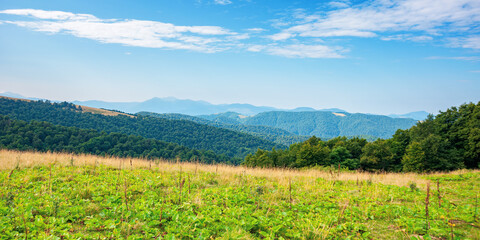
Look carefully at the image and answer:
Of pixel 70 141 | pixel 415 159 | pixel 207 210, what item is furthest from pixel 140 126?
pixel 207 210

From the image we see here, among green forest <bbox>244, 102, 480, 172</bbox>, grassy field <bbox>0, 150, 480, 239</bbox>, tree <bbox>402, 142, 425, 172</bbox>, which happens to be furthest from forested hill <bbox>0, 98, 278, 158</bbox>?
grassy field <bbox>0, 150, 480, 239</bbox>

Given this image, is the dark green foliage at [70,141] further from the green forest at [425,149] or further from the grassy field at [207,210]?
the grassy field at [207,210]

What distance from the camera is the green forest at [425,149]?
1233 inches

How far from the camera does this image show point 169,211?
512 cm

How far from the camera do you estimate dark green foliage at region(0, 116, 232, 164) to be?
5828 centimetres

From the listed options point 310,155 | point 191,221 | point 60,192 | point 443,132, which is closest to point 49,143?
point 310,155

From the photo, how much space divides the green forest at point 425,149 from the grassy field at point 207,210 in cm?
1807

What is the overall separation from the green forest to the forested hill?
105438 mm

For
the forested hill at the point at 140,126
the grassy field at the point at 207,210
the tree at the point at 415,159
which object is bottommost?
the forested hill at the point at 140,126

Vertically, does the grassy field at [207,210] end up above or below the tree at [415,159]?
above

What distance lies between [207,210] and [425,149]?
39286 millimetres

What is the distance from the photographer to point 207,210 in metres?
5.30

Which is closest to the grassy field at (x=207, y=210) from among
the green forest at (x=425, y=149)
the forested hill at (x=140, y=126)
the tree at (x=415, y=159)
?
the green forest at (x=425, y=149)

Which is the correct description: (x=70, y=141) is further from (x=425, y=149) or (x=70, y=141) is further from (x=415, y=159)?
(x=425, y=149)
